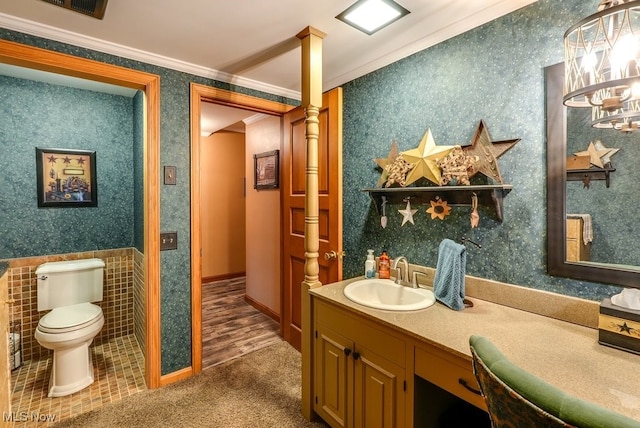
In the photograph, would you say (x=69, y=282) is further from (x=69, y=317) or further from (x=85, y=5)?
(x=85, y=5)

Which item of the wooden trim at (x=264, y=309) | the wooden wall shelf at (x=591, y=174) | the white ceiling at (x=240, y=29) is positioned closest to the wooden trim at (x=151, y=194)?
the white ceiling at (x=240, y=29)

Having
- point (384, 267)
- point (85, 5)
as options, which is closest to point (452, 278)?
point (384, 267)

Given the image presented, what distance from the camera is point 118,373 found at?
2379 mm

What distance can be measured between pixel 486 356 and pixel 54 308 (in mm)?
3106

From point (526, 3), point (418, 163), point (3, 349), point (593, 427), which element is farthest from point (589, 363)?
point (3, 349)

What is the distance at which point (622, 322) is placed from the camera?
109 centimetres

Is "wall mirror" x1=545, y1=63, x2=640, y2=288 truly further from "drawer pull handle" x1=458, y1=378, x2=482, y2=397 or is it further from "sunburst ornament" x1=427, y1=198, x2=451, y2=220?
"drawer pull handle" x1=458, y1=378, x2=482, y2=397

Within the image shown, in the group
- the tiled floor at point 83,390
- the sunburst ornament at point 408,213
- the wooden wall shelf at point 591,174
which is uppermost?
the wooden wall shelf at point 591,174

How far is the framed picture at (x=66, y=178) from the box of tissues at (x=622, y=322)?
11.8 feet

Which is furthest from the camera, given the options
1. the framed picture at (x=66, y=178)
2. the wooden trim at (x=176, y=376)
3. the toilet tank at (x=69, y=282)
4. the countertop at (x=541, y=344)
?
the framed picture at (x=66, y=178)

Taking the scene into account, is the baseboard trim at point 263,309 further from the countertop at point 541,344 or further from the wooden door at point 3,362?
the wooden door at point 3,362

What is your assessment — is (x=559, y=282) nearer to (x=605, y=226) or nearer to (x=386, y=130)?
(x=605, y=226)

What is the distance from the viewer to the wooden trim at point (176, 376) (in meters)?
2.22

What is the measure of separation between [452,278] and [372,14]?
1.45 meters
